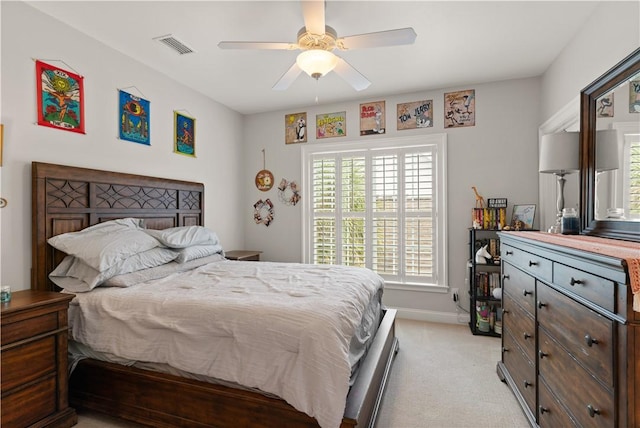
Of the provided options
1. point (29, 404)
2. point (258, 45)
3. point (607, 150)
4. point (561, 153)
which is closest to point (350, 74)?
point (258, 45)

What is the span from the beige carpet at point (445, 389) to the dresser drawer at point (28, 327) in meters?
0.66

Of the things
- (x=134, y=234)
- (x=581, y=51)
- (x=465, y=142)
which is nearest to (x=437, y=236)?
(x=465, y=142)

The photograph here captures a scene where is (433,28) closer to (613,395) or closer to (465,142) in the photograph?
(465,142)

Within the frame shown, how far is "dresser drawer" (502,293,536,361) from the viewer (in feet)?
6.21

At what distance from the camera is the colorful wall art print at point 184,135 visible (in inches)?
140

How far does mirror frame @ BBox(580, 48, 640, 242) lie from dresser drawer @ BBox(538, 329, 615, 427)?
30.5 inches

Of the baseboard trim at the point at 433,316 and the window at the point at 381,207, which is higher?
the window at the point at 381,207

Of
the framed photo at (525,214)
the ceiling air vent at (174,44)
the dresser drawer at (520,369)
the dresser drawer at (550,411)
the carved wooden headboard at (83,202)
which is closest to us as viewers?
the dresser drawer at (550,411)

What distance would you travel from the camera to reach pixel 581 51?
2.52m

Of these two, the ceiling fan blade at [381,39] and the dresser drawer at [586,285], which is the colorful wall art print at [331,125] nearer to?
the ceiling fan blade at [381,39]

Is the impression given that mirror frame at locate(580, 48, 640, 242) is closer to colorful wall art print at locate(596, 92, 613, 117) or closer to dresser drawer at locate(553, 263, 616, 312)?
colorful wall art print at locate(596, 92, 613, 117)

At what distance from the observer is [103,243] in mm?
2254

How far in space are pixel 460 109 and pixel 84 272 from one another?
12.9 ft

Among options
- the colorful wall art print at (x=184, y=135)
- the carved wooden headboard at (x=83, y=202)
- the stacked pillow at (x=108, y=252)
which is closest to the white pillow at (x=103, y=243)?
the stacked pillow at (x=108, y=252)
